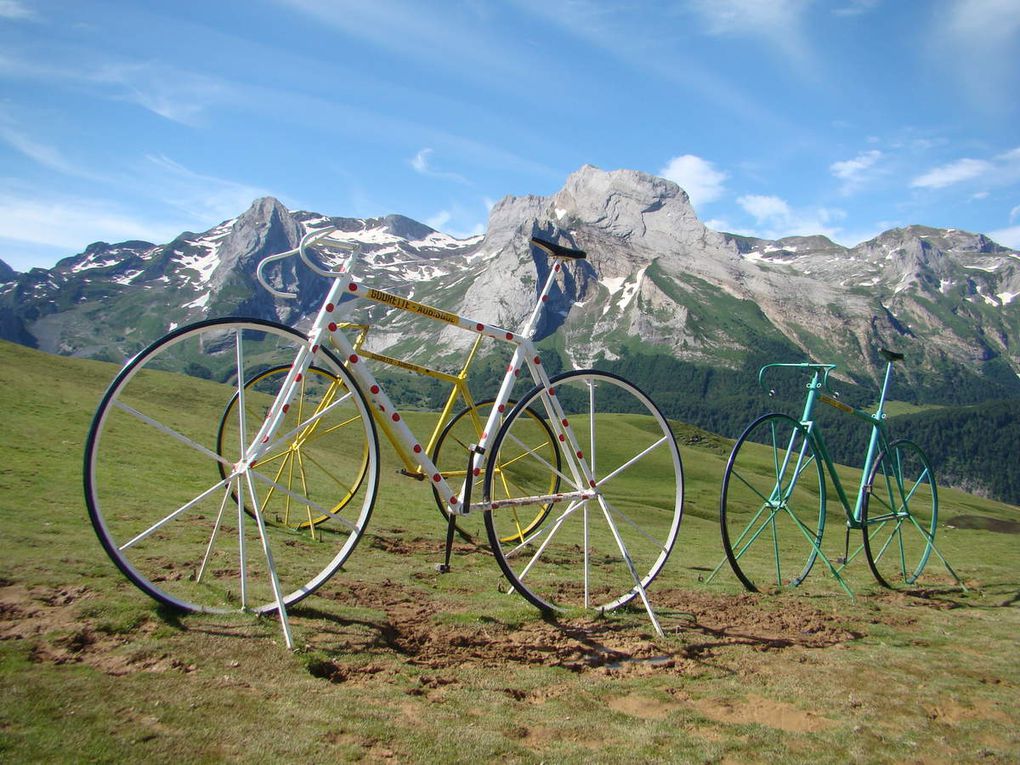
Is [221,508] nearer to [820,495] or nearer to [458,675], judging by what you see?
[458,675]

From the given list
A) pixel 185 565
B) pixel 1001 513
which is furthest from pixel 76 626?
pixel 1001 513

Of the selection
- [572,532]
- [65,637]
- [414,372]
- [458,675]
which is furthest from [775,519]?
[65,637]

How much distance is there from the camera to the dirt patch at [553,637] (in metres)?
6.20

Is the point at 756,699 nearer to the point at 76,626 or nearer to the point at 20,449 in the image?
the point at 76,626

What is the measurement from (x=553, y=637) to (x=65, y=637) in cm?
434

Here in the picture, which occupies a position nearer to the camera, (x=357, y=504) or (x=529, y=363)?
(x=529, y=363)

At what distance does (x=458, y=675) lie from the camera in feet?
19.0

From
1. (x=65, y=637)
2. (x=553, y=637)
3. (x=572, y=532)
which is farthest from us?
(x=572, y=532)

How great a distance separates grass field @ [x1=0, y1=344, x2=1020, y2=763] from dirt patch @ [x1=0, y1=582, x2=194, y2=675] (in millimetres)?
19

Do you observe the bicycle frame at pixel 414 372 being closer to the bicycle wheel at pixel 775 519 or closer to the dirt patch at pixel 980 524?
the bicycle wheel at pixel 775 519

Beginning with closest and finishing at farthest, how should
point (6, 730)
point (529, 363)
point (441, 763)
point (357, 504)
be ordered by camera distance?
point (6, 730)
point (441, 763)
point (529, 363)
point (357, 504)

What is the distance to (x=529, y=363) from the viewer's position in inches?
327

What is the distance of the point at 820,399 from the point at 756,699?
693 centimetres

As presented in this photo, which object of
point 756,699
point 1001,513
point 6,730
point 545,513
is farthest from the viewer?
point 1001,513
